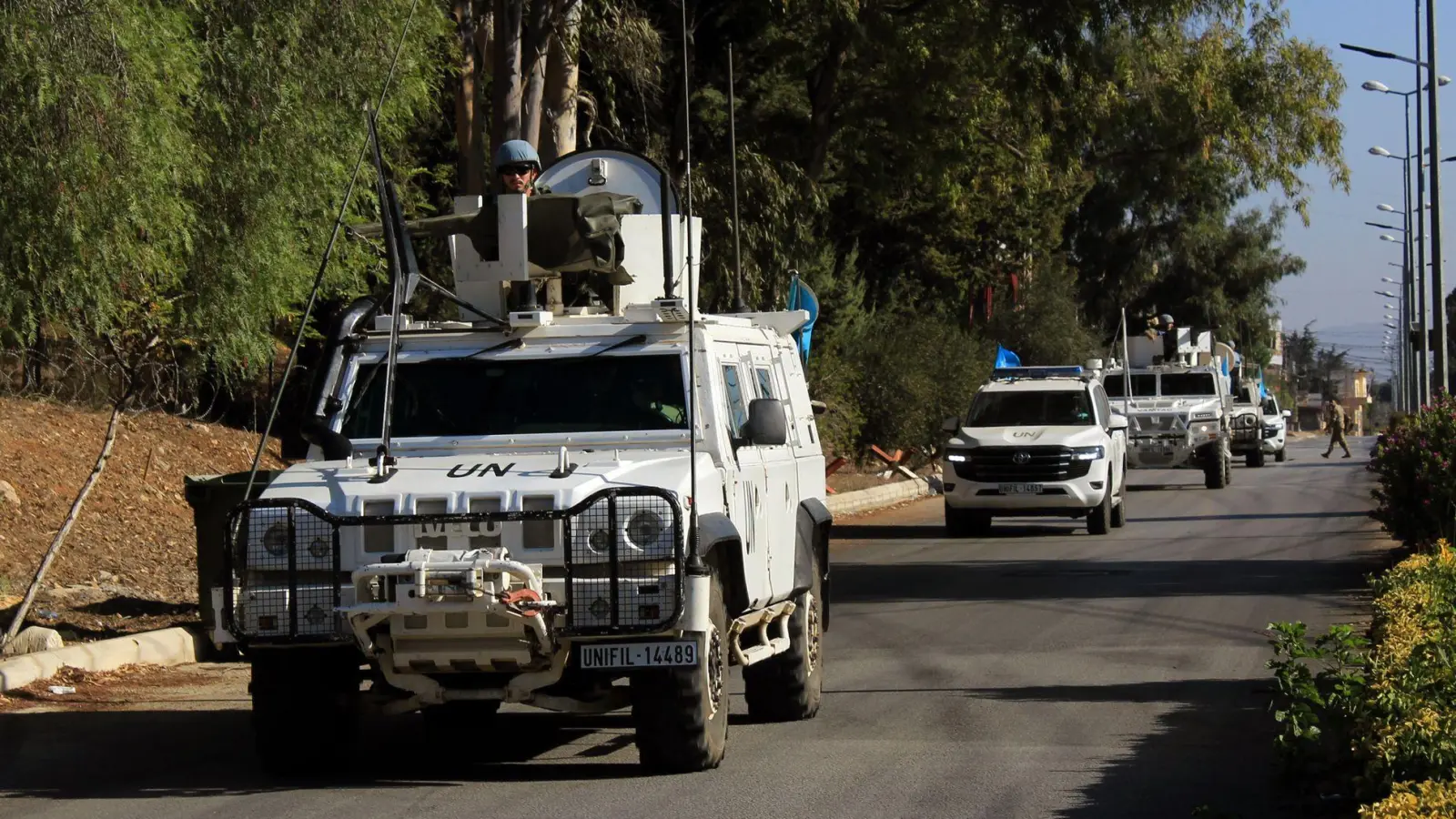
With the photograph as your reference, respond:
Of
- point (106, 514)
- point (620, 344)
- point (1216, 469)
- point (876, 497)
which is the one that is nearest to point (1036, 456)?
point (876, 497)

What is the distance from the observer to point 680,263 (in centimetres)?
1082

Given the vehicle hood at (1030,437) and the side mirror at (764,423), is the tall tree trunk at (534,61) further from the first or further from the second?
the side mirror at (764,423)

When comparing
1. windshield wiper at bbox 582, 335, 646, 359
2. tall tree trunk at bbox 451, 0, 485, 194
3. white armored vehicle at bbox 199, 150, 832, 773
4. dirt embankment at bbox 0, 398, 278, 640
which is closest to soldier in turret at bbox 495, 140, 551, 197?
white armored vehicle at bbox 199, 150, 832, 773

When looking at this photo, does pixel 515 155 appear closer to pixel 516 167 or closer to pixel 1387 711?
pixel 516 167

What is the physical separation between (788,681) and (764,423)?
1843mm

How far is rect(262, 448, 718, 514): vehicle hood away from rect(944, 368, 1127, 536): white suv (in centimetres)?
1555

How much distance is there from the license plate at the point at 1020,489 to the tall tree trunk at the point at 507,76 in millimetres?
8105

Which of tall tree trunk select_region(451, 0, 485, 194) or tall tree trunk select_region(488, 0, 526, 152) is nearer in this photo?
tall tree trunk select_region(488, 0, 526, 152)

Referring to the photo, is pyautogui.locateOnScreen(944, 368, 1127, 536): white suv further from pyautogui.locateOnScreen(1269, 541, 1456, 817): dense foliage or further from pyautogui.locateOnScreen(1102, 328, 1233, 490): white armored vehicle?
pyautogui.locateOnScreen(1269, 541, 1456, 817): dense foliage

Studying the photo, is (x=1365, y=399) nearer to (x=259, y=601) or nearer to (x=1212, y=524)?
(x=1212, y=524)

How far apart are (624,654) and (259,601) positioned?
157 cm

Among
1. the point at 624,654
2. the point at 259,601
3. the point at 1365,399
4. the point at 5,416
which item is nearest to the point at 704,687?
the point at 624,654

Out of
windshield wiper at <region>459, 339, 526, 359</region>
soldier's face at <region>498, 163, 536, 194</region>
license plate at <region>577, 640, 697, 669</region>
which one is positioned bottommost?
license plate at <region>577, 640, 697, 669</region>

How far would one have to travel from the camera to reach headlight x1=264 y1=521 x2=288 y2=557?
25.6 ft
